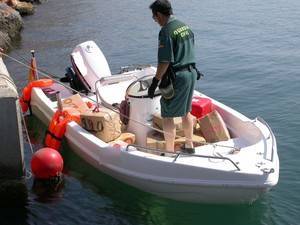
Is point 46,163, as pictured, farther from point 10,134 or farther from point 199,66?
point 199,66

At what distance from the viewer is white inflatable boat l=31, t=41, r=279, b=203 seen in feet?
22.4

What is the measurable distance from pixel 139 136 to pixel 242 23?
1153 centimetres

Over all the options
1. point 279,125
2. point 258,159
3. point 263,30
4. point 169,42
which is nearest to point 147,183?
point 258,159

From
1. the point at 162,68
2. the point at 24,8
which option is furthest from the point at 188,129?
the point at 24,8

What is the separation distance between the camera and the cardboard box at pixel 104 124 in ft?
26.6

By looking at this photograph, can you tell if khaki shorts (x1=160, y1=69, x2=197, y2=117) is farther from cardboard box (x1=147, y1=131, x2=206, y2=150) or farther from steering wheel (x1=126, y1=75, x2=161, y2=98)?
steering wheel (x1=126, y1=75, x2=161, y2=98)

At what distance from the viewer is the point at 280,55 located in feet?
48.4

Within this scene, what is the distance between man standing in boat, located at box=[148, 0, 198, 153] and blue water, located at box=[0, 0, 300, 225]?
109 centimetres

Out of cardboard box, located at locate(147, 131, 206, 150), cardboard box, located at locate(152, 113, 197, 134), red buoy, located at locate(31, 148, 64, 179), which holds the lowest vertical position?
red buoy, located at locate(31, 148, 64, 179)

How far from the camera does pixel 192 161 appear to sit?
7.06 meters

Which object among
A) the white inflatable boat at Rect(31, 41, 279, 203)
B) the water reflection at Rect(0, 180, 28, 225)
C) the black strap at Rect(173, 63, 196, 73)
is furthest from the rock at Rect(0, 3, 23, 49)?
the black strap at Rect(173, 63, 196, 73)

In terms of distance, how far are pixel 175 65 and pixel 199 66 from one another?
768 centimetres

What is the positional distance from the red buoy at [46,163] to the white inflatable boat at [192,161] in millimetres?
613

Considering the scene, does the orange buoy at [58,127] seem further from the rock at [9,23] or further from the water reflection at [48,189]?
the rock at [9,23]
